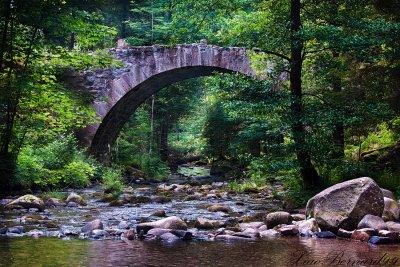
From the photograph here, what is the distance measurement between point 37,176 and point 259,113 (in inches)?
216

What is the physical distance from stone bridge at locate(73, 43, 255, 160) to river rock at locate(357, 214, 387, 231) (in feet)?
35.0

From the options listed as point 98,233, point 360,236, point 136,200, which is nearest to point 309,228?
point 360,236

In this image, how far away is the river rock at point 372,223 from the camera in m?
5.70

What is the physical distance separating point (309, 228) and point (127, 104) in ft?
44.4

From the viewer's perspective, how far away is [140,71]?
17.1 m

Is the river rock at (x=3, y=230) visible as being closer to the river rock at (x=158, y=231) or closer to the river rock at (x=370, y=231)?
the river rock at (x=158, y=231)

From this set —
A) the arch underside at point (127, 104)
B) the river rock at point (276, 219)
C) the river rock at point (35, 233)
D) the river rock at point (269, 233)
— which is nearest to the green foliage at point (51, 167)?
the arch underside at point (127, 104)

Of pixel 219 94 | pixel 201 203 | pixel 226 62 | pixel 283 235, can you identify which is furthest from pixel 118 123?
pixel 283 235

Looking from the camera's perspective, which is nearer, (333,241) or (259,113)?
(333,241)

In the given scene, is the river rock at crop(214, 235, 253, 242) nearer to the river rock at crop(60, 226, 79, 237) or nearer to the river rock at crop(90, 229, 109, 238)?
the river rock at crop(90, 229, 109, 238)

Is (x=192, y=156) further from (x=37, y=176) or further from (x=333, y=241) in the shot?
(x=333, y=241)

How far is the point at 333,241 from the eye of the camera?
5465mm

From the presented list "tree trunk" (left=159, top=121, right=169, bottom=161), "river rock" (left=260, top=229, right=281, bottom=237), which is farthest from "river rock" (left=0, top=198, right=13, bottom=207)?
"tree trunk" (left=159, top=121, right=169, bottom=161)

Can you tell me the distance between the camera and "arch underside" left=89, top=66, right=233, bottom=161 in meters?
17.3
